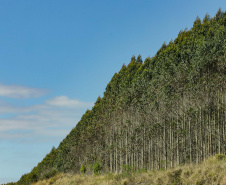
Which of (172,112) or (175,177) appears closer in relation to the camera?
(175,177)

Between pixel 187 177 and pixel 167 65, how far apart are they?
106 feet

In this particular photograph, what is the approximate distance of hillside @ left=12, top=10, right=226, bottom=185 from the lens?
34.1 m

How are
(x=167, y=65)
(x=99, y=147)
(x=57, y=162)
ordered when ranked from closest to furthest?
1. (x=167, y=65)
2. (x=99, y=147)
3. (x=57, y=162)

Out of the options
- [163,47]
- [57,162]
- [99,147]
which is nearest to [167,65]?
[163,47]

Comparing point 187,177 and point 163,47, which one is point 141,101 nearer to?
point 163,47

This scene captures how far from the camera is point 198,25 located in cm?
5816

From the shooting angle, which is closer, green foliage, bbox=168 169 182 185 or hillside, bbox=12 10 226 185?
green foliage, bbox=168 169 182 185

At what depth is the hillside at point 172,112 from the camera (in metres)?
34.1

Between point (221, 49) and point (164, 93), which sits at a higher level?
point (221, 49)

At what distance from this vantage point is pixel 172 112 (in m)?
38.2

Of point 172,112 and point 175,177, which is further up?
point 172,112

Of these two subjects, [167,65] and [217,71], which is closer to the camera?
[217,71]

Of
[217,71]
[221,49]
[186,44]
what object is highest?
[186,44]

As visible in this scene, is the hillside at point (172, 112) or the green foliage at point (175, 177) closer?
the green foliage at point (175, 177)
